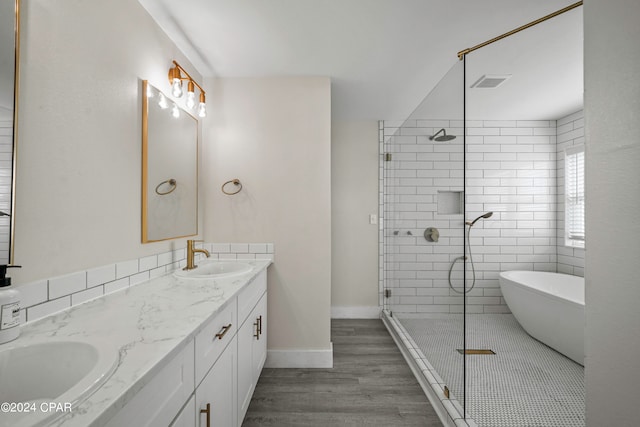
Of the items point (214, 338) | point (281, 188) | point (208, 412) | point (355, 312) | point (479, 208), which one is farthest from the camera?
point (355, 312)

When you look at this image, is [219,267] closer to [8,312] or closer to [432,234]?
[8,312]

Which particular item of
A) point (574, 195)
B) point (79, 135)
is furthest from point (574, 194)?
point (79, 135)

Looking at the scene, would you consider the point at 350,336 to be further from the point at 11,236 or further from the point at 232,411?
the point at 11,236

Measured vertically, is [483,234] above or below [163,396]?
above

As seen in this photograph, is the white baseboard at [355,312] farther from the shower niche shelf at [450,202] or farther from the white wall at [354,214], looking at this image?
the shower niche shelf at [450,202]

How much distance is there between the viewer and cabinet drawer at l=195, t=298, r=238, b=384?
1005mm

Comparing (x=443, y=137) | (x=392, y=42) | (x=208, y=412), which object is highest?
(x=392, y=42)

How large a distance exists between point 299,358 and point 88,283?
1681mm

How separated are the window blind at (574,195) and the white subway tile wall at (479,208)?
49 mm

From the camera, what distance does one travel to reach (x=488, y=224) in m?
2.81

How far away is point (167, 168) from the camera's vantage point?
5.88 ft

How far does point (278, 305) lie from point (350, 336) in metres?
0.99

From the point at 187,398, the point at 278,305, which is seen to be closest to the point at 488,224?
the point at 278,305

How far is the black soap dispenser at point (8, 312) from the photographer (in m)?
0.77
